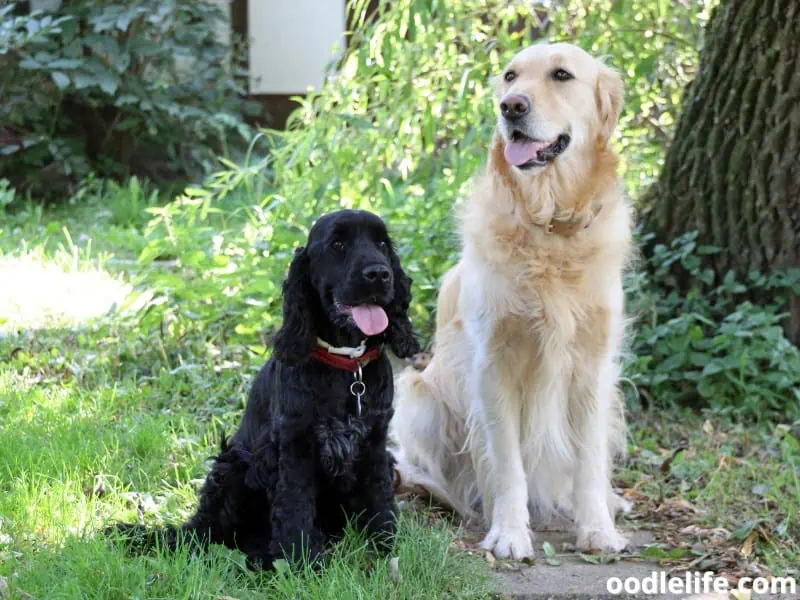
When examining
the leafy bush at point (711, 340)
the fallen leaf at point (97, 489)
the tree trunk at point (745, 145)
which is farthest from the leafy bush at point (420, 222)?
the fallen leaf at point (97, 489)

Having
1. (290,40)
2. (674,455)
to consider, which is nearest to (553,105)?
(674,455)

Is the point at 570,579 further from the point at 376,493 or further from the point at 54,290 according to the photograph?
the point at 54,290

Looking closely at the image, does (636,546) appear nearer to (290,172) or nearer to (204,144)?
(290,172)

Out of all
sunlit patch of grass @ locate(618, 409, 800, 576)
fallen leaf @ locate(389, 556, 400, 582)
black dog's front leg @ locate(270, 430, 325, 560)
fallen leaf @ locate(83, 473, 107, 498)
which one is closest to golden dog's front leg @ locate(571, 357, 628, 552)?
sunlit patch of grass @ locate(618, 409, 800, 576)

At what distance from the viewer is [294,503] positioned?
2832mm

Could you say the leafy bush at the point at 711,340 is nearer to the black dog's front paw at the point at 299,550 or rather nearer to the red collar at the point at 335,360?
the red collar at the point at 335,360

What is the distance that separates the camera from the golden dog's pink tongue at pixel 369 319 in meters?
2.85

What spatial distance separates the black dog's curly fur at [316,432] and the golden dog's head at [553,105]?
22.9 inches

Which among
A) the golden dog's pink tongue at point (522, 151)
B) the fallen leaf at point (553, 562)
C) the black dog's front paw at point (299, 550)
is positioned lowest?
the fallen leaf at point (553, 562)

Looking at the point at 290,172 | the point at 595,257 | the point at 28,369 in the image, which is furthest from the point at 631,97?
the point at 28,369

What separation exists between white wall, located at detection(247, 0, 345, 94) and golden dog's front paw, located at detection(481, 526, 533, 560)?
828 cm

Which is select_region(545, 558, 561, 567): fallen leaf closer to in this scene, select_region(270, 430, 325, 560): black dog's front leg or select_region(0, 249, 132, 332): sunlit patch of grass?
select_region(270, 430, 325, 560): black dog's front leg

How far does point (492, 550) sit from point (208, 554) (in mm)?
954

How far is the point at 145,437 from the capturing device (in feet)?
12.5
